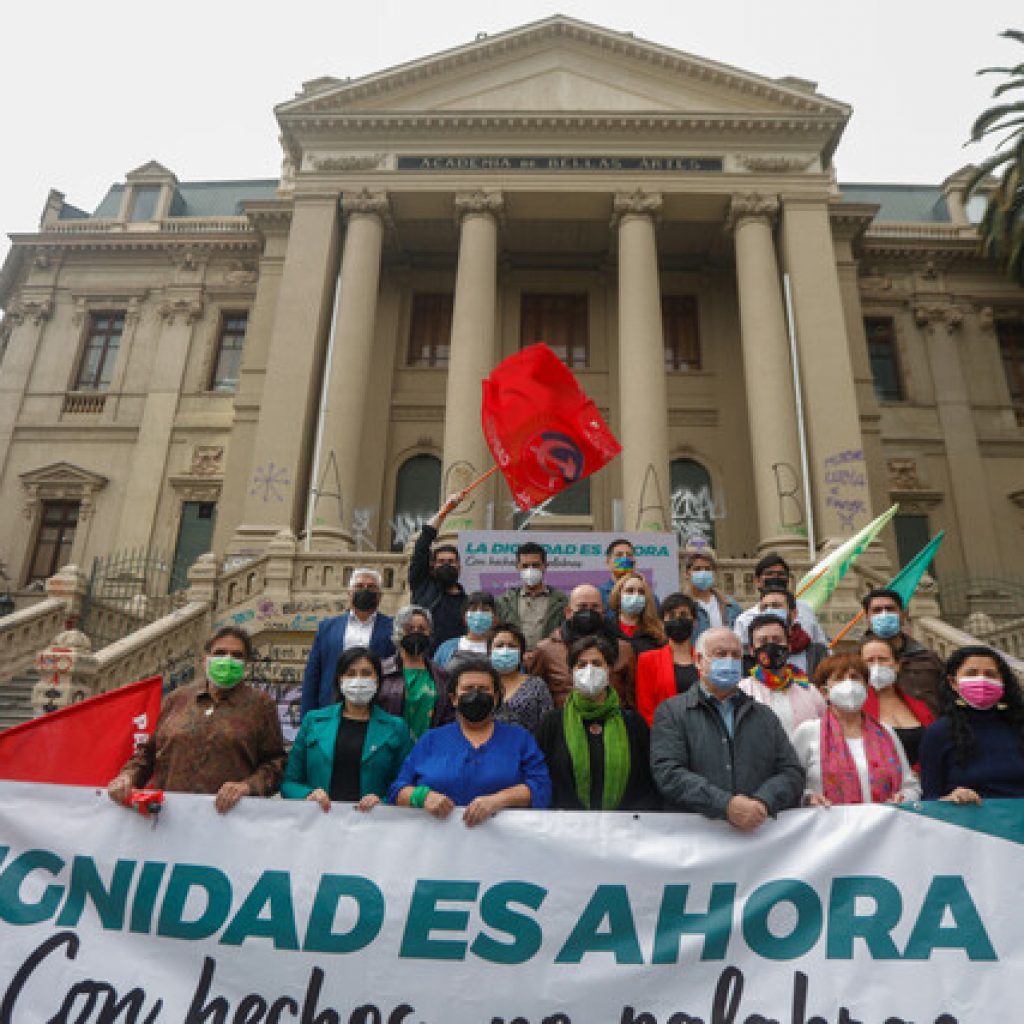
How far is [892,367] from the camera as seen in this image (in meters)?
22.9

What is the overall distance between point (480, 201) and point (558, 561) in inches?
475

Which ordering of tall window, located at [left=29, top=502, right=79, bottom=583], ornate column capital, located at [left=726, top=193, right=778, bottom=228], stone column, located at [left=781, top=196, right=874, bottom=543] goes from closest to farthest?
stone column, located at [left=781, top=196, right=874, bottom=543], ornate column capital, located at [left=726, top=193, right=778, bottom=228], tall window, located at [left=29, top=502, right=79, bottom=583]

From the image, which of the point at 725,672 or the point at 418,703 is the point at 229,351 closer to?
the point at 418,703

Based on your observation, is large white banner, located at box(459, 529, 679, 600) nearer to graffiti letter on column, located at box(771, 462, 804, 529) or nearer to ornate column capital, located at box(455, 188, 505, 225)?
graffiti letter on column, located at box(771, 462, 804, 529)

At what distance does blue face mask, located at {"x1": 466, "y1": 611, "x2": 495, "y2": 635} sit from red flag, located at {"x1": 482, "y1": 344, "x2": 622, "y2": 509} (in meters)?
4.40

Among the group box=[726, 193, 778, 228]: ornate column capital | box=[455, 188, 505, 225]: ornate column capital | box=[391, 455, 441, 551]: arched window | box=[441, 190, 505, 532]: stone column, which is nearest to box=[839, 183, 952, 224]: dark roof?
box=[726, 193, 778, 228]: ornate column capital

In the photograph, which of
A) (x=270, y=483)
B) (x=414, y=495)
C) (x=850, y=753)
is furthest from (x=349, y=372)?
(x=850, y=753)

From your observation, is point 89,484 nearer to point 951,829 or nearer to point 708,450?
point 708,450

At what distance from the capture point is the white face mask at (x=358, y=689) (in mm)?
3941

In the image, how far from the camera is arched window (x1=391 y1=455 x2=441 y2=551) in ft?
63.7

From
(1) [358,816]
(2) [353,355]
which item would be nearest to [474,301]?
(2) [353,355]

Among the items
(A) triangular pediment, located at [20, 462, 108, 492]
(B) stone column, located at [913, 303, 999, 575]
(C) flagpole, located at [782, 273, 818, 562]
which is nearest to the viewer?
(C) flagpole, located at [782, 273, 818, 562]

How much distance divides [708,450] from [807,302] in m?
4.39

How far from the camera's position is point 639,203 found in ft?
61.3
